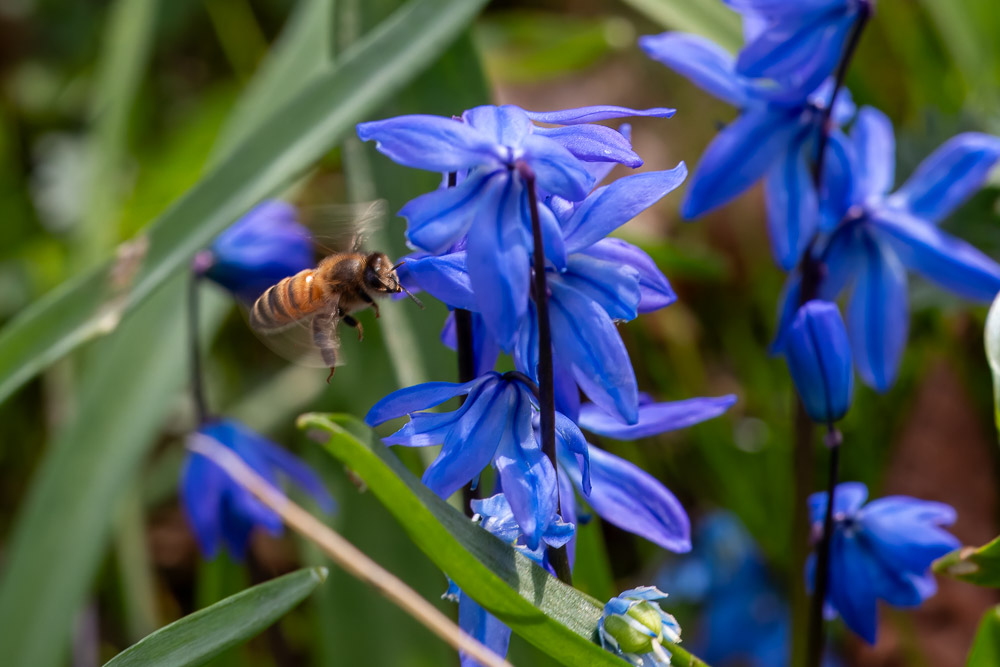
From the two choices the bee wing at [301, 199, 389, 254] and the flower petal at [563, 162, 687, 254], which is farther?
the bee wing at [301, 199, 389, 254]

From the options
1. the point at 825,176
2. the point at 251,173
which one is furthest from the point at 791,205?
the point at 251,173

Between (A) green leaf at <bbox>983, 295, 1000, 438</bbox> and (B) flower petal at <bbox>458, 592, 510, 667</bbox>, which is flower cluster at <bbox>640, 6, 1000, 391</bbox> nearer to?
(A) green leaf at <bbox>983, 295, 1000, 438</bbox>

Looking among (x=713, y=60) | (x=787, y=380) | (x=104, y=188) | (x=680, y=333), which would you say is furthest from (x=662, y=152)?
(x=713, y=60)

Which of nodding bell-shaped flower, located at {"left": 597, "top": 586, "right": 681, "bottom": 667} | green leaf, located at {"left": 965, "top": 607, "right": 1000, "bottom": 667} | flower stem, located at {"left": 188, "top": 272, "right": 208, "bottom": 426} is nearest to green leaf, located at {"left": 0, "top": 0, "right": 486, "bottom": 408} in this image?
flower stem, located at {"left": 188, "top": 272, "right": 208, "bottom": 426}

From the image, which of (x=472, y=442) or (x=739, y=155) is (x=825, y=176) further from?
(x=472, y=442)

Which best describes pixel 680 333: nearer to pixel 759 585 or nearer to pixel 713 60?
pixel 759 585
